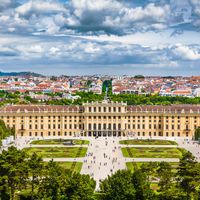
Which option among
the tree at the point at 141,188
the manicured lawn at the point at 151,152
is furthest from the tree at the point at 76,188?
the manicured lawn at the point at 151,152

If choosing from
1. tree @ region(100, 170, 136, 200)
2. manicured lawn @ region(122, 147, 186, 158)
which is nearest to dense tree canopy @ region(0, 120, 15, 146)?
manicured lawn @ region(122, 147, 186, 158)

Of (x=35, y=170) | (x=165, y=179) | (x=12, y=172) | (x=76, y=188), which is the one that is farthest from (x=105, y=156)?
(x=12, y=172)

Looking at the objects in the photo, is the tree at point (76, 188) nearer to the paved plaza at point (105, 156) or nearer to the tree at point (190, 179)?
the tree at point (190, 179)

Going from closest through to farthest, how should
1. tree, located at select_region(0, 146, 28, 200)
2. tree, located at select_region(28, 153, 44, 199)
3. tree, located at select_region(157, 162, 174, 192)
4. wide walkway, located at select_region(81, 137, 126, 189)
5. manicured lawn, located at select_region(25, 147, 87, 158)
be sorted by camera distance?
tree, located at select_region(0, 146, 28, 200)
tree, located at select_region(157, 162, 174, 192)
tree, located at select_region(28, 153, 44, 199)
wide walkway, located at select_region(81, 137, 126, 189)
manicured lawn, located at select_region(25, 147, 87, 158)

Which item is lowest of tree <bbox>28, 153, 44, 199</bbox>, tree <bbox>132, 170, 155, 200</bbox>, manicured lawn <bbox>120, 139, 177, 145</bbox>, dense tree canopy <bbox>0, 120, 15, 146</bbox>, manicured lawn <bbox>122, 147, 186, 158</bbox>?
manicured lawn <bbox>120, 139, 177, 145</bbox>

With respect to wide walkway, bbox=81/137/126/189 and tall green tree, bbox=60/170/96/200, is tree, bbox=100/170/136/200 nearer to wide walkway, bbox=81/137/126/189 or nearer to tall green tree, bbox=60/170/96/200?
tall green tree, bbox=60/170/96/200

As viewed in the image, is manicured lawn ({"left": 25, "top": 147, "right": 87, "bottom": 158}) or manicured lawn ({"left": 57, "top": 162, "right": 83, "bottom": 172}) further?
manicured lawn ({"left": 25, "top": 147, "right": 87, "bottom": 158})

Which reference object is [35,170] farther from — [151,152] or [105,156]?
[151,152]
